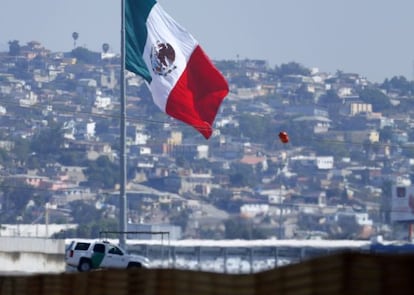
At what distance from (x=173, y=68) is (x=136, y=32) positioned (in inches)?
86.5

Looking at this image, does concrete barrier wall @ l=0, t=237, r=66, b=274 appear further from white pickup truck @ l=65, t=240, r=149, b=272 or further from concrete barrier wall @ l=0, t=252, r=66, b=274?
white pickup truck @ l=65, t=240, r=149, b=272

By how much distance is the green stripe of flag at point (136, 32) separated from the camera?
47.7m

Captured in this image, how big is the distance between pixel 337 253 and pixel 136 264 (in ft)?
105

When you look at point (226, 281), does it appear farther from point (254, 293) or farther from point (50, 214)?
point (50, 214)

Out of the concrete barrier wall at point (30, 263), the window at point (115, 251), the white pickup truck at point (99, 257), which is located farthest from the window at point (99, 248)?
the concrete barrier wall at point (30, 263)

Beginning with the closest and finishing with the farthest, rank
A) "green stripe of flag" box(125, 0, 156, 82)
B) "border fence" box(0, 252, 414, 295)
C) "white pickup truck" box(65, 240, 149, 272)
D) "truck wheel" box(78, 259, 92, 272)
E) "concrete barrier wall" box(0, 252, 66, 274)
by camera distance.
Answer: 1. "border fence" box(0, 252, 414, 295)
2. "concrete barrier wall" box(0, 252, 66, 274)
3. "green stripe of flag" box(125, 0, 156, 82)
4. "truck wheel" box(78, 259, 92, 272)
5. "white pickup truck" box(65, 240, 149, 272)

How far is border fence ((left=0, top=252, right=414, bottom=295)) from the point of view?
15.9 m

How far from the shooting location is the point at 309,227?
6762 inches

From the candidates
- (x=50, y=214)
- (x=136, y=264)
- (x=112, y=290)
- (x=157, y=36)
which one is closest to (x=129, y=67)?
(x=157, y=36)

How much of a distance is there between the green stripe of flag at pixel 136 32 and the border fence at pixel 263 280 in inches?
935

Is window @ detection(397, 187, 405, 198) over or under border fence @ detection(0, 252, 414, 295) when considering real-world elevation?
under

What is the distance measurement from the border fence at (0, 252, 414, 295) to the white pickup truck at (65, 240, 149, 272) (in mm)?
24264

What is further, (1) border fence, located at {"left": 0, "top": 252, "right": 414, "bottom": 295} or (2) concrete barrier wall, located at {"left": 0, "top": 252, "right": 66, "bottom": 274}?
(2) concrete barrier wall, located at {"left": 0, "top": 252, "right": 66, "bottom": 274}

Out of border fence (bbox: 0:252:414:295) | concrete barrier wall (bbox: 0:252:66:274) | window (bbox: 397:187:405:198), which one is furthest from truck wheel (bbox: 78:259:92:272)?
window (bbox: 397:187:405:198)
